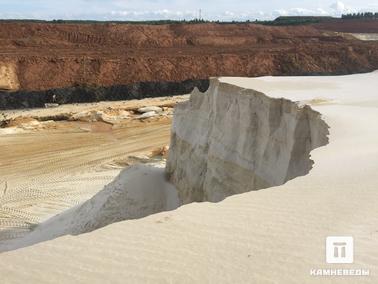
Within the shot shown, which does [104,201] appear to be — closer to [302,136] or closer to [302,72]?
[302,136]

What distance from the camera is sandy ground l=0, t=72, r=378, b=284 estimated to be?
11.5 feet

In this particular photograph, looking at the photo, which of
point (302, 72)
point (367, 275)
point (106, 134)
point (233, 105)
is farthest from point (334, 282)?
point (302, 72)

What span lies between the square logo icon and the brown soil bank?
25.9 meters

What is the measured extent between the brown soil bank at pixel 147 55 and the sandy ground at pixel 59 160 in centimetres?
416

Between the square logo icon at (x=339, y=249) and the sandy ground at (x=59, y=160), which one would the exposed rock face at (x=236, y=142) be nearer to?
the square logo icon at (x=339, y=249)

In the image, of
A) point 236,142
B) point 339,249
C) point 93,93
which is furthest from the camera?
point 93,93

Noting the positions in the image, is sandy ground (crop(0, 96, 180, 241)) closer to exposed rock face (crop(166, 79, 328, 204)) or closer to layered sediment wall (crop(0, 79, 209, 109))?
layered sediment wall (crop(0, 79, 209, 109))

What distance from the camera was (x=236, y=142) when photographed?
9.71 m

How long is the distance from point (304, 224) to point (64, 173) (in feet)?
48.3

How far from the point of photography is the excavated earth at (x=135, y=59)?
28.4 meters

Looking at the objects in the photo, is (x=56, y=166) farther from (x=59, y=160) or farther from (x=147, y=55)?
(x=147, y=55)

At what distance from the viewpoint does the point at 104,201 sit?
1182 cm

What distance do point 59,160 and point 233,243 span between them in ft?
52.4

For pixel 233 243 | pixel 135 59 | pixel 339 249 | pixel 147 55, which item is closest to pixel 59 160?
pixel 135 59
